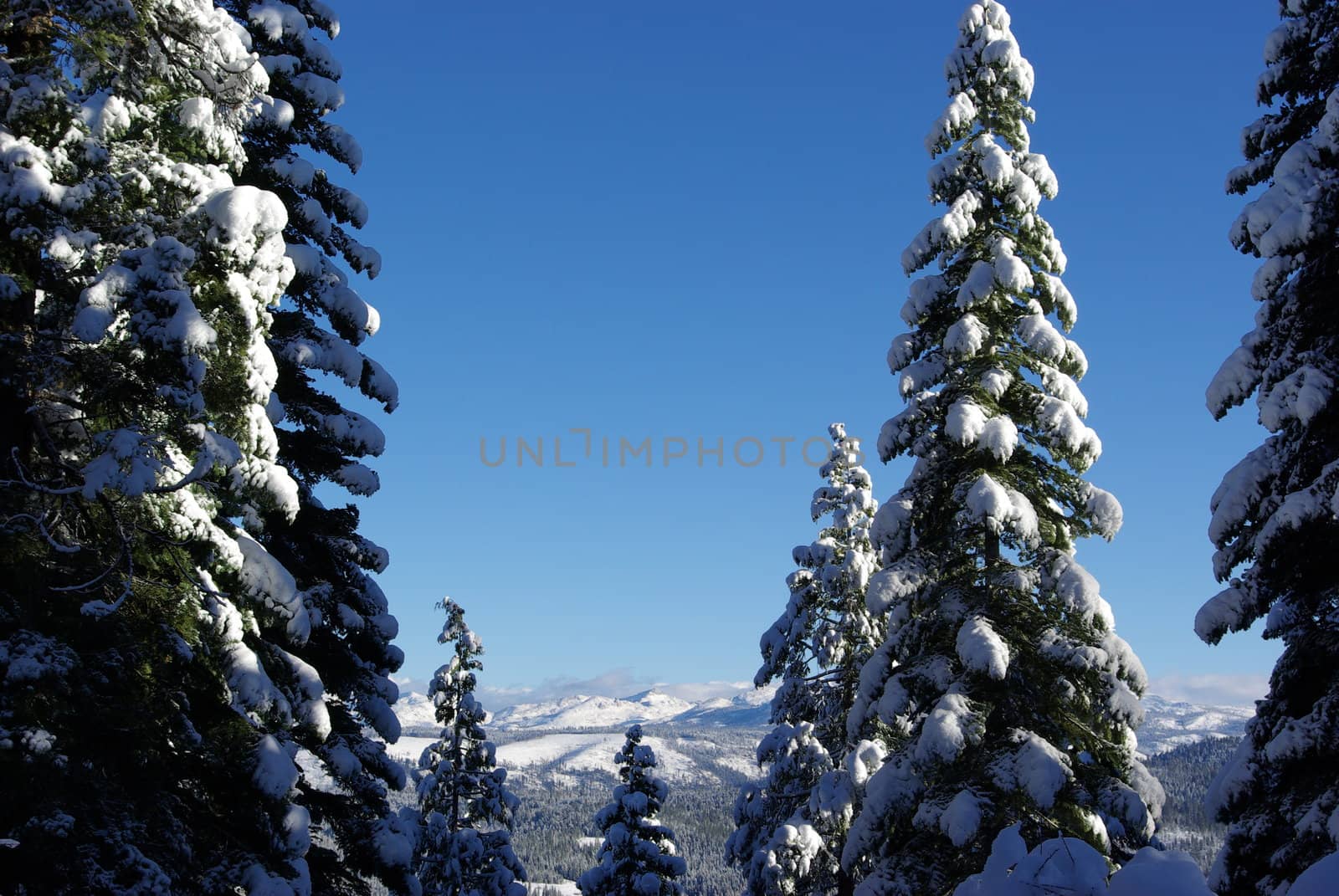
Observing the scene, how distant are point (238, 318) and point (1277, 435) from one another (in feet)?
38.6

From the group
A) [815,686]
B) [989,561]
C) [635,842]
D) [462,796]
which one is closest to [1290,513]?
[989,561]

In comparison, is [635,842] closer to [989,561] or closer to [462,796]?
[462,796]

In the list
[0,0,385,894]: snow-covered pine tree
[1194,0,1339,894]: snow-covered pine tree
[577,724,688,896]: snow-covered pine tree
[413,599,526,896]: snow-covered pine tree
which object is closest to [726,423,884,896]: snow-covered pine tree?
[577,724,688,896]: snow-covered pine tree

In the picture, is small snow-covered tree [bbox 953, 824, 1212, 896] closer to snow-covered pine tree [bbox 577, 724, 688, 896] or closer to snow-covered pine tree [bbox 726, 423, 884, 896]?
snow-covered pine tree [bbox 726, 423, 884, 896]

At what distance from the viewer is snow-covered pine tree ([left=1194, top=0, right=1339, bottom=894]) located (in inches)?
431

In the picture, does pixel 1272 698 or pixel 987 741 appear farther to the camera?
pixel 987 741

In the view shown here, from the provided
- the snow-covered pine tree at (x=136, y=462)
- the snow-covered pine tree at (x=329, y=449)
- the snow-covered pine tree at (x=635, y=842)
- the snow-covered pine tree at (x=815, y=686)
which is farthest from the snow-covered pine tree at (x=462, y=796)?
the snow-covered pine tree at (x=136, y=462)

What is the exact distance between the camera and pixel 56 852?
7.11 meters

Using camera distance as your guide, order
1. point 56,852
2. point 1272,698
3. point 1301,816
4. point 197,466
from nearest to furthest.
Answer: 1. point 56,852
2. point 197,466
3. point 1301,816
4. point 1272,698

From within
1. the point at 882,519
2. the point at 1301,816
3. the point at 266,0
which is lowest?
the point at 1301,816

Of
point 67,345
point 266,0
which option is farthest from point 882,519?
point 266,0

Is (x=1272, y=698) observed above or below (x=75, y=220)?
below

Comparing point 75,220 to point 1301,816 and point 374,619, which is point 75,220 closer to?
Result: point 374,619

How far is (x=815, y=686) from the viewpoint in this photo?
86.5 ft
